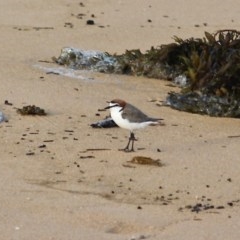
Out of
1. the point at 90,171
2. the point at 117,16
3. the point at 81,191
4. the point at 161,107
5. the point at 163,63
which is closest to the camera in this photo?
the point at 81,191

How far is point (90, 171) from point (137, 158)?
0.39 metres

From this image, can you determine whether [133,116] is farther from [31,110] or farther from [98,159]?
[31,110]

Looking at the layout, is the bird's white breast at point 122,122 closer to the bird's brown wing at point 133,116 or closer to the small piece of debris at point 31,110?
Answer: the bird's brown wing at point 133,116

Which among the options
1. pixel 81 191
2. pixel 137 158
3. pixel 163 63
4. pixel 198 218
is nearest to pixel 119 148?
pixel 137 158

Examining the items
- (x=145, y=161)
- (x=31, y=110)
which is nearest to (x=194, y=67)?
(x=31, y=110)

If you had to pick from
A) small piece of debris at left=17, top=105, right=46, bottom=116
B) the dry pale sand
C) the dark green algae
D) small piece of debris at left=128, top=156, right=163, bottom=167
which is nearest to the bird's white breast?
the dry pale sand

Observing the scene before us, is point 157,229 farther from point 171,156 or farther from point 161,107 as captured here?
point 161,107

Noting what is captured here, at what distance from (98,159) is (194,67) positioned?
2219 mm

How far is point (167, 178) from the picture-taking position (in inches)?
276

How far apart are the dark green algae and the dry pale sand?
154mm

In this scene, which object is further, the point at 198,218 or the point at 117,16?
the point at 117,16

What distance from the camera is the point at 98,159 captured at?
7391 millimetres

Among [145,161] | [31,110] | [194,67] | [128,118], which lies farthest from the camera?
[194,67]

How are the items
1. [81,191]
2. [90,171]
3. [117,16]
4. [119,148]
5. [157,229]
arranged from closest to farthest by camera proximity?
[157,229]
[81,191]
[90,171]
[119,148]
[117,16]
